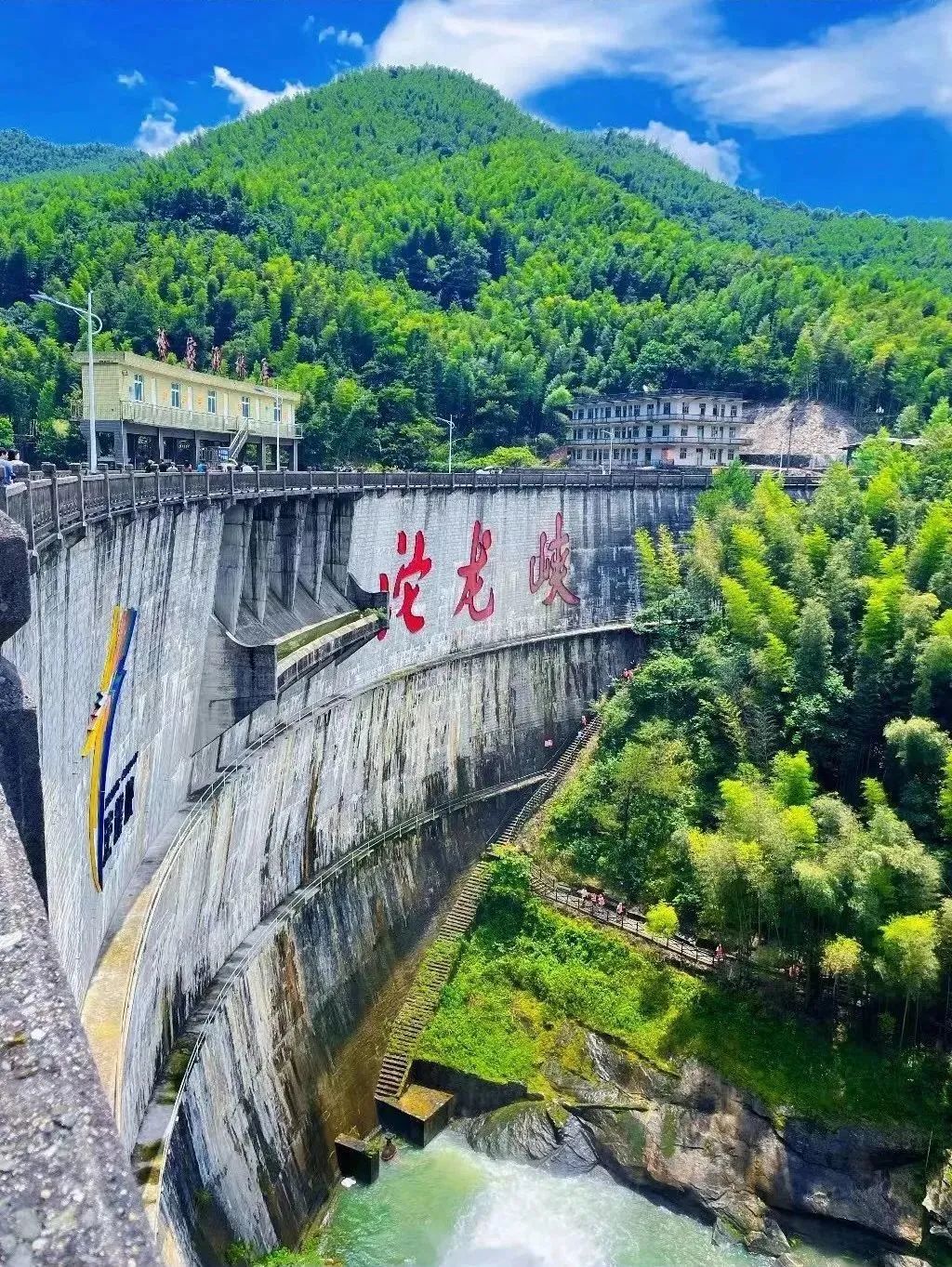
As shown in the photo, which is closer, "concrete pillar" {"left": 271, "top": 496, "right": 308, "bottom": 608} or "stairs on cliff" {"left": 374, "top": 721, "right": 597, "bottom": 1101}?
"concrete pillar" {"left": 271, "top": 496, "right": 308, "bottom": 608}

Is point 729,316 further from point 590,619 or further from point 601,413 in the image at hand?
point 590,619

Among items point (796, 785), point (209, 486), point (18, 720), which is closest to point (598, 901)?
point (796, 785)

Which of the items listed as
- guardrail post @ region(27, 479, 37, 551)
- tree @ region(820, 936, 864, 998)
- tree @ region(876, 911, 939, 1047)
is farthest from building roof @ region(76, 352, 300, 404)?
tree @ region(876, 911, 939, 1047)

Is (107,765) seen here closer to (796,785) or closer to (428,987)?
(428,987)

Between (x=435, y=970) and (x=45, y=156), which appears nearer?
(x=435, y=970)

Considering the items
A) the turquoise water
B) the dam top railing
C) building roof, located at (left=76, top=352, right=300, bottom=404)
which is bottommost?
the turquoise water

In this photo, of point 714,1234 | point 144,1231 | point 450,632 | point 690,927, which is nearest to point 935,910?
point 690,927

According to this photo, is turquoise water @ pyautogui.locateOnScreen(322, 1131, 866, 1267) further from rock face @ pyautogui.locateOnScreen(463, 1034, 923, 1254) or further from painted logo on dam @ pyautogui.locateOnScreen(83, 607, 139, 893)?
painted logo on dam @ pyautogui.locateOnScreen(83, 607, 139, 893)
